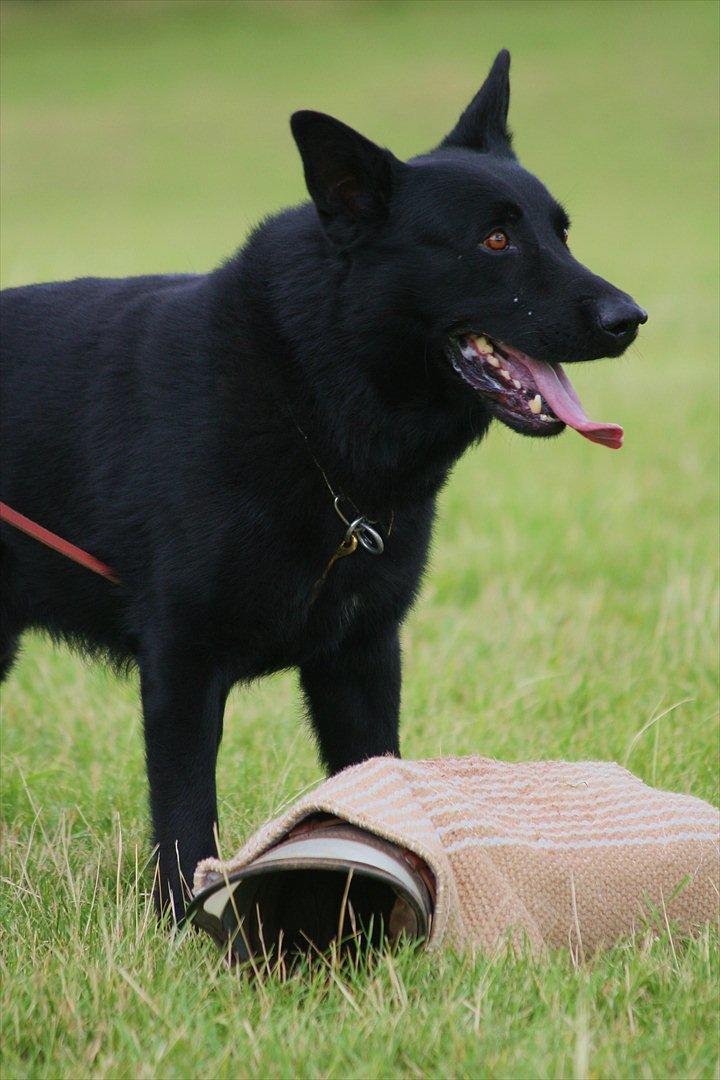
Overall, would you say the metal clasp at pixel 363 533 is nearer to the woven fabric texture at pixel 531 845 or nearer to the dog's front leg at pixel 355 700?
the dog's front leg at pixel 355 700

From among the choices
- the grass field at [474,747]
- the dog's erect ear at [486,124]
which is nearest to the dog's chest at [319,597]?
the grass field at [474,747]

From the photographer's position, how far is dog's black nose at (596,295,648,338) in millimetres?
2492

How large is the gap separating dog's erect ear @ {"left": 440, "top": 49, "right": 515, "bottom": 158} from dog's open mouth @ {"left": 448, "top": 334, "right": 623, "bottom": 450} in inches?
20.7

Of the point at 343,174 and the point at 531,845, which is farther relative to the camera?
the point at 343,174

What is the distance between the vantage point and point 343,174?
2557 millimetres

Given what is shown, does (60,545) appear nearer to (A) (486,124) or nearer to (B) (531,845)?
(B) (531,845)

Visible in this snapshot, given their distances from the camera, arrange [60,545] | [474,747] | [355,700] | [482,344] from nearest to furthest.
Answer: [482,344] < [60,545] < [355,700] < [474,747]

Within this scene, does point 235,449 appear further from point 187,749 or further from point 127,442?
point 187,749

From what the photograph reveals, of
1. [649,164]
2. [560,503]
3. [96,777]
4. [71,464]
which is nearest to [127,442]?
[71,464]

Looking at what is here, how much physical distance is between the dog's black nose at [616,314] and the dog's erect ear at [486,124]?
1.78ft

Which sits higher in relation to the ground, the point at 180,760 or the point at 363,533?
the point at 363,533

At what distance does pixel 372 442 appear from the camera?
269 cm

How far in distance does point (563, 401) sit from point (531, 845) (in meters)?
0.82

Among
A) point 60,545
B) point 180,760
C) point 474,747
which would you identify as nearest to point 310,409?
point 60,545
